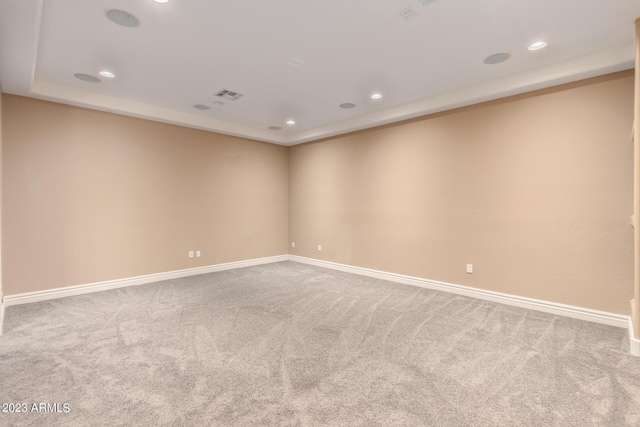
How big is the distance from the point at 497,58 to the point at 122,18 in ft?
12.2

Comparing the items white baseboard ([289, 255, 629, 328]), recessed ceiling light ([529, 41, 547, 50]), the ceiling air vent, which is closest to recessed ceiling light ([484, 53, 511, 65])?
recessed ceiling light ([529, 41, 547, 50])

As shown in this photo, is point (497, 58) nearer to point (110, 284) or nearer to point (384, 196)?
point (384, 196)

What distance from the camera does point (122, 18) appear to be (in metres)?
2.55

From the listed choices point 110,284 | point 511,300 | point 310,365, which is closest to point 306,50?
point 310,365

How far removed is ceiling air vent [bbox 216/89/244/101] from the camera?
4233 mm

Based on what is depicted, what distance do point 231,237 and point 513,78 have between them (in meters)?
5.30

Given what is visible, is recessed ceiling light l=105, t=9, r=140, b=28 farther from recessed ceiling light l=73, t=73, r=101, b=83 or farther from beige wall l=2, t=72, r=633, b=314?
beige wall l=2, t=72, r=633, b=314

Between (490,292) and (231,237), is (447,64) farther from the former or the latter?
(231,237)

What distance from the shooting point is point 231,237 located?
6125 millimetres

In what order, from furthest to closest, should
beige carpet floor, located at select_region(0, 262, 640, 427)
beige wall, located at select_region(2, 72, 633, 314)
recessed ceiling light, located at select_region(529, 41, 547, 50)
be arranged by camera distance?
beige wall, located at select_region(2, 72, 633, 314) < recessed ceiling light, located at select_region(529, 41, 547, 50) < beige carpet floor, located at select_region(0, 262, 640, 427)

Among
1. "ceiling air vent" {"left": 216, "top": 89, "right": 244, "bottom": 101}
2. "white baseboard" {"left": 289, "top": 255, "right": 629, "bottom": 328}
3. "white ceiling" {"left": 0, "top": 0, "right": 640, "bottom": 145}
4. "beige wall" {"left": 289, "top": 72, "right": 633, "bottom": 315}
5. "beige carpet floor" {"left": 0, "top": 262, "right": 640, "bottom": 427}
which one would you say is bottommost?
"beige carpet floor" {"left": 0, "top": 262, "right": 640, "bottom": 427}

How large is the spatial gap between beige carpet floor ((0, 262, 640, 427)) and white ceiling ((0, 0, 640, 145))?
108 inches

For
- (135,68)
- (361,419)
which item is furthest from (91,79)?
(361,419)

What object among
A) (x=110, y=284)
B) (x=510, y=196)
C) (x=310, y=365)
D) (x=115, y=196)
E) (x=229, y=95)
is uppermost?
(x=229, y=95)
